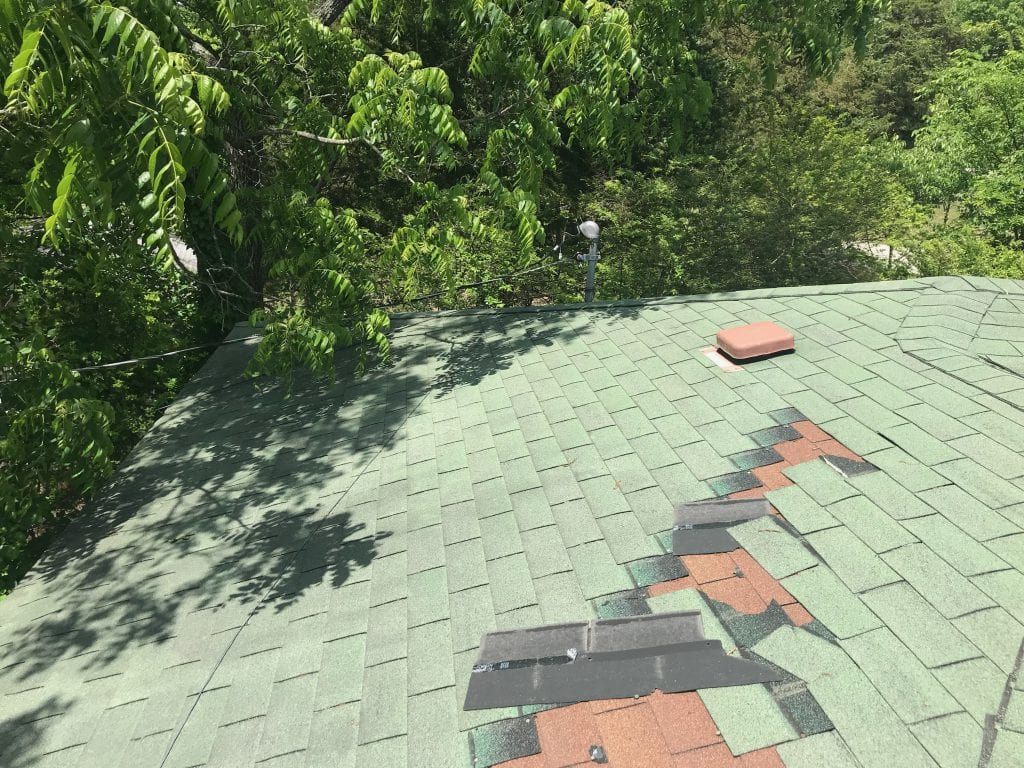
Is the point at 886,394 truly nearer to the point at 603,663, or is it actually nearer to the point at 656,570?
the point at 656,570

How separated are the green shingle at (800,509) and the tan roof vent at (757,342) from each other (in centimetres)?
195

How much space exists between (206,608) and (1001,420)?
540 centimetres

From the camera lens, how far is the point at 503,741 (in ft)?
7.64

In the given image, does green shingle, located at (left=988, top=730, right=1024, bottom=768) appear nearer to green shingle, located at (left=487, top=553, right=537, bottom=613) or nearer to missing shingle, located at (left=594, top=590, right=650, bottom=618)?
missing shingle, located at (left=594, top=590, right=650, bottom=618)

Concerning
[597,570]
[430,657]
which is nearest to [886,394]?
[597,570]

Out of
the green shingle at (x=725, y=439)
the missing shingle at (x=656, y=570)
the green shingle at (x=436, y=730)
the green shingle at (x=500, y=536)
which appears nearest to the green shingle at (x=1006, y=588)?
the missing shingle at (x=656, y=570)

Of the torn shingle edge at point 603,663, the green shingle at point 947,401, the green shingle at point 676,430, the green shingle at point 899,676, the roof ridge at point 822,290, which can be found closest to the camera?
the green shingle at point 899,676

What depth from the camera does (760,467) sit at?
12.1ft

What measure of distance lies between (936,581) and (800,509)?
710mm

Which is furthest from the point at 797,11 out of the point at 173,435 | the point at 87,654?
the point at 87,654

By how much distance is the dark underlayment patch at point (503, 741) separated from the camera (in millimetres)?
2262

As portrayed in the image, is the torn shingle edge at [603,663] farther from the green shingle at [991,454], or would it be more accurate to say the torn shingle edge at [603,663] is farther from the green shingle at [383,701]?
the green shingle at [991,454]

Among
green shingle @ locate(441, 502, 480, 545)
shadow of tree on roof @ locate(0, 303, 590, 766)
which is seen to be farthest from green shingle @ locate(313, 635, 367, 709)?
green shingle @ locate(441, 502, 480, 545)

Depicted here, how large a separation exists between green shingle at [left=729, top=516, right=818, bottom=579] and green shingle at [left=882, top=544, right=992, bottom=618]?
387mm
